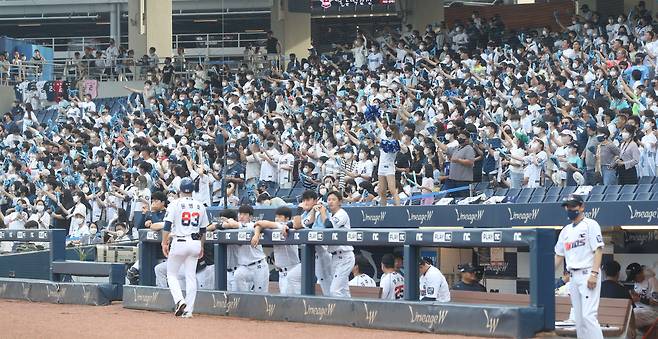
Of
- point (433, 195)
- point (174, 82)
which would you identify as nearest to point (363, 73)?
point (174, 82)

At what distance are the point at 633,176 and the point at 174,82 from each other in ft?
62.2

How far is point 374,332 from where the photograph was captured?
40.8 ft

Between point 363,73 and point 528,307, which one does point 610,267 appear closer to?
point 528,307

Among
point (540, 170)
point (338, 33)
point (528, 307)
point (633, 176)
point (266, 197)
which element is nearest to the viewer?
point (528, 307)

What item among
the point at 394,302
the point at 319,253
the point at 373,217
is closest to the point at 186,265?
the point at 319,253

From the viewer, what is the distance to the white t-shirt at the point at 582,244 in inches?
450

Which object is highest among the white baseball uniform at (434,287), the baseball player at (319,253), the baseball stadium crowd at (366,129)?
the baseball stadium crowd at (366,129)

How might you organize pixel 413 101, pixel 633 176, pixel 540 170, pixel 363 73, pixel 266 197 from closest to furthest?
pixel 633 176 → pixel 540 170 → pixel 266 197 → pixel 413 101 → pixel 363 73

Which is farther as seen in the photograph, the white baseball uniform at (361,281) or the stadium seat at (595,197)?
the stadium seat at (595,197)

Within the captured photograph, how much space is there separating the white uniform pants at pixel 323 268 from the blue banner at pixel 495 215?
441 cm

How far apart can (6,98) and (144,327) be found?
2525cm

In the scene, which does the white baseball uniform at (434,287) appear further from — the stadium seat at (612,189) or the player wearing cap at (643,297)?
the stadium seat at (612,189)

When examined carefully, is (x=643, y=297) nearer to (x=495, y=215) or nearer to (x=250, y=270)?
(x=495, y=215)

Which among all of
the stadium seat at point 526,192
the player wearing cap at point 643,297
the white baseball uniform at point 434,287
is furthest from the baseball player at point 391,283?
the stadium seat at point 526,192
